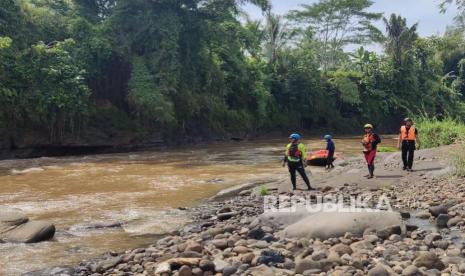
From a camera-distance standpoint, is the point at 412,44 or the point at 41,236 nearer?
the point at 41,236

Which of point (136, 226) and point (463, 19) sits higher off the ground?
point (463, 19)

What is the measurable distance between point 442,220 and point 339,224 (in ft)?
6.10

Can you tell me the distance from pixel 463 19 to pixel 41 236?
59.1ft

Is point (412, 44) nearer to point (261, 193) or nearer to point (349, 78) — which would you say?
point (349, 78)

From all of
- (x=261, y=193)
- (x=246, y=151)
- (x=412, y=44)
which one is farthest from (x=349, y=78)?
(x=261, y=193)

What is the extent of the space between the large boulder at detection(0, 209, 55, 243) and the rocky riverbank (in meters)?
1.66

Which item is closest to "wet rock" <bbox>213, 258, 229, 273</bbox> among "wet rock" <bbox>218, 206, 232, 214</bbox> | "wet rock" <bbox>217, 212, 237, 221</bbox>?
"wet rock" <bbox>217, 212, 237, 221</bbox>

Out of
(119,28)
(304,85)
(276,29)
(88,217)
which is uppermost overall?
(276,29)

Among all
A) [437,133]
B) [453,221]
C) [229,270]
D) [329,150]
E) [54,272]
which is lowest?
[54,272]

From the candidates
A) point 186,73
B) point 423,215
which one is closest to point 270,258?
point 423,215

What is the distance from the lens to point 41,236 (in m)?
7.87

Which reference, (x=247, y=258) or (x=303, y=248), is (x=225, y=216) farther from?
(x=247, y=258)

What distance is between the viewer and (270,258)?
231 inches

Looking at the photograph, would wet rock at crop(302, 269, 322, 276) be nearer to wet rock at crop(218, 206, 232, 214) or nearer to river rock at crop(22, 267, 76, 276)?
river rock at crop(22, 267, 76, 276)
